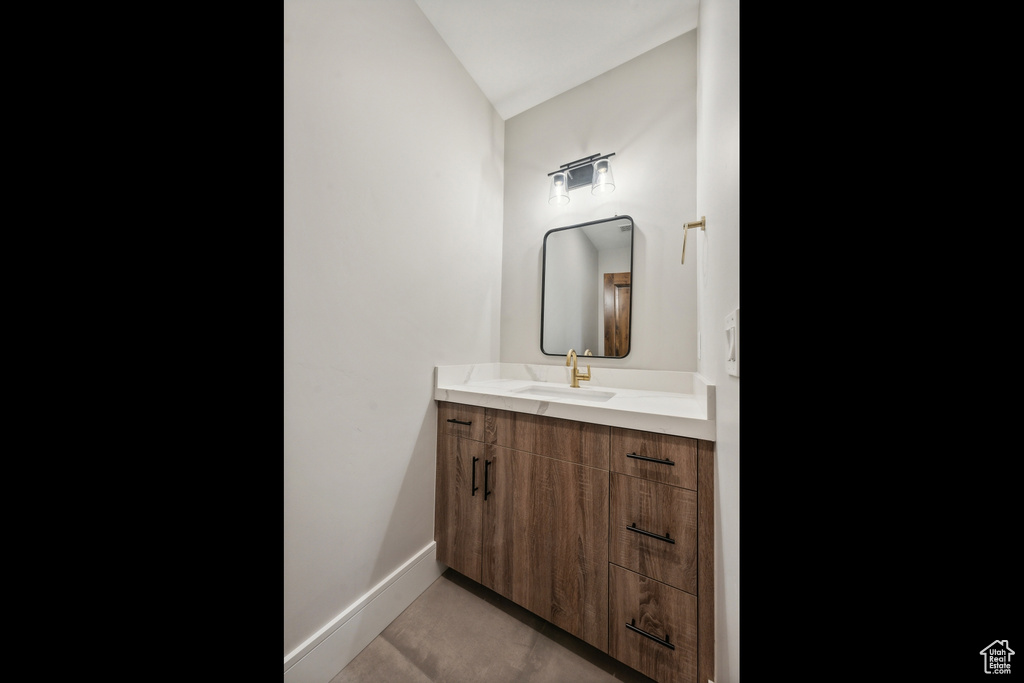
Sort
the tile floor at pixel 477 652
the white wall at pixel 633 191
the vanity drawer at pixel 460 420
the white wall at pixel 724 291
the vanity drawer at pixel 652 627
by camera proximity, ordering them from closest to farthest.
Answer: the white wall at pixel 724 291 < the vanity drawer at pixel 652 627 < the tile floor at pixel 477 652 < the vanity drawer at pixel 460 420 < the white wall at pixel 633 191

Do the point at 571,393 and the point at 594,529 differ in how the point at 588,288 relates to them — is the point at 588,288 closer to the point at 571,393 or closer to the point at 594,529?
the point at 571,393

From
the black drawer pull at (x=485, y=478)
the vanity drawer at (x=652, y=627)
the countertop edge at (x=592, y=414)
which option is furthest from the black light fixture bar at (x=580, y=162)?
the vanity drawer at (x=652, y=627)

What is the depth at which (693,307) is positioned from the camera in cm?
148

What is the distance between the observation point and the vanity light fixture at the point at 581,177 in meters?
1.68

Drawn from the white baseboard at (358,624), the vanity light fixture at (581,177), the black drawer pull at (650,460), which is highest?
the vanity light fixture at (581,177)

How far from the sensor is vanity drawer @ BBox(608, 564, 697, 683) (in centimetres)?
95

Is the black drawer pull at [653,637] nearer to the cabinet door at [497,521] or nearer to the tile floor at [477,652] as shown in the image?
the tile floor at [477,652]

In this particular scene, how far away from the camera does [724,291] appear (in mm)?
750

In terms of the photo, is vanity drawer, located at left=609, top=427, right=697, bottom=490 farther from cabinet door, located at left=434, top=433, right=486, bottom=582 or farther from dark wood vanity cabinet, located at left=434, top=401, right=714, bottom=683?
cabinet door, located at left=434, top=433, right=486, bottom=582

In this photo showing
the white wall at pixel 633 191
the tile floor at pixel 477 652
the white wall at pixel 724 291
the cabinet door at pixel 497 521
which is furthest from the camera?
the white wall at pixel 633 191

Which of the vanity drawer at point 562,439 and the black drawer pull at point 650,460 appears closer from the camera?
the black drawer pull at point 650,460

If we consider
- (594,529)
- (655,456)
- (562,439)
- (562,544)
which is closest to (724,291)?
(655,456)
